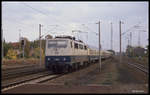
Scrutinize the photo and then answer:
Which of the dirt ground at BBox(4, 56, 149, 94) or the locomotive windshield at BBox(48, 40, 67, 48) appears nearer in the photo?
the dirt ground at BBox(4, 56, 149, 94)

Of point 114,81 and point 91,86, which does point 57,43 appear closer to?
point 114,81

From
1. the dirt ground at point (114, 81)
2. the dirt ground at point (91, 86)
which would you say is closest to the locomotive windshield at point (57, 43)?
the dirt ground at point (114, 81)

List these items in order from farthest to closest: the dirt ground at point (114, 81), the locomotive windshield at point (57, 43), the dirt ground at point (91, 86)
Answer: the locomotive windshield at point (57, 43), the dirt ground at point (114, 81), the dirt ground at point (91, 86)

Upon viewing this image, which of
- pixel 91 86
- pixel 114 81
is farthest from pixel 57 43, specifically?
pixel 91 86

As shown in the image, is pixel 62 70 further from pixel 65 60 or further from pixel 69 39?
pixel 69 39

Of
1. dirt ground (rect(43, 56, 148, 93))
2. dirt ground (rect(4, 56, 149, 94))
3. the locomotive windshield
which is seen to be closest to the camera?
dirt ground (rect(4, 56, 149, 94))

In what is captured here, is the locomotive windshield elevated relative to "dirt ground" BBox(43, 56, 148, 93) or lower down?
elevated

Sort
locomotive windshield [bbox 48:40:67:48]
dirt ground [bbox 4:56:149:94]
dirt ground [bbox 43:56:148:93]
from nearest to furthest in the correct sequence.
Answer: dirt ground [bbox 4:56:149:94] < dirt ground [bbox 43:56:148:93] < locomotive windshield [bbox 48:40:67:48]

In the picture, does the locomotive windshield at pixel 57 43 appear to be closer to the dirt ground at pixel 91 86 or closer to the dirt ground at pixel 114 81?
the dirt ground at pixel 114 81

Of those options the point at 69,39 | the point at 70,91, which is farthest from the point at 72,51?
the point at 70,91

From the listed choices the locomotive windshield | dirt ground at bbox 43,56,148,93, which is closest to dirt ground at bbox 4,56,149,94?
dirt ground at bbox 43,56,148,93

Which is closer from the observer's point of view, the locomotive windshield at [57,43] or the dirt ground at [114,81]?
the dirt ground at [114,81]

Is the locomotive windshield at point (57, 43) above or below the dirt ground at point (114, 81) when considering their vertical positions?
above

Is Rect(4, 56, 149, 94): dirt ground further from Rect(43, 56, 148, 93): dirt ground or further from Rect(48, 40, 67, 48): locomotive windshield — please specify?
Rect(48, 40, 67, 48): locomotive windshield
